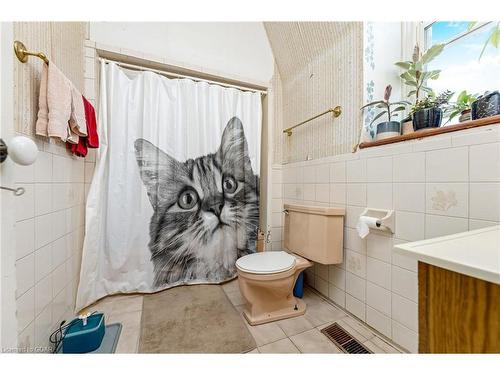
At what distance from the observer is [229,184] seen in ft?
5.96

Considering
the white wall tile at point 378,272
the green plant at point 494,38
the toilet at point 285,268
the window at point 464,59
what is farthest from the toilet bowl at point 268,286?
the green plant at point 494,38

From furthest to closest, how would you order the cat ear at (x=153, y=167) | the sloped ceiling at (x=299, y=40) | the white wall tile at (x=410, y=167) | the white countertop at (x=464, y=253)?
the cat ear at (x=153, y=167) → the sloped ceiling at (x=299, y=40) → the white wall tile at (x=410, y=167) → the white countertop at (x=464, y=253)

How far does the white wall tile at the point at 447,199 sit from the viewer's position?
2.71 ft

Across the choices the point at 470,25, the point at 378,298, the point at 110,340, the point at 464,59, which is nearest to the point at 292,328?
the point at 378,298

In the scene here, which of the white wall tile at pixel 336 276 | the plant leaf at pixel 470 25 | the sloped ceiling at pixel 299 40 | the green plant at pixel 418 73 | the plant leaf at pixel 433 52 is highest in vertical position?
the sloped ceiling at pixel 299 40

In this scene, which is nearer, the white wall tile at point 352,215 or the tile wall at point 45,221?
the tile wall at point 45,221

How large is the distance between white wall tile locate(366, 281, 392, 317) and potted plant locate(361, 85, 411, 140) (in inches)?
33.7

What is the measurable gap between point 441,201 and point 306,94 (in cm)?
120

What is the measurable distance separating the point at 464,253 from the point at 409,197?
2.16 ft

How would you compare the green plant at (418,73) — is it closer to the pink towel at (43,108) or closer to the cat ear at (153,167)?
the cat ear at (153,167)

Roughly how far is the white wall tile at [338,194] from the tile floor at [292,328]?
74cm

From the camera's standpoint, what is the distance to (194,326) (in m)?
1.22

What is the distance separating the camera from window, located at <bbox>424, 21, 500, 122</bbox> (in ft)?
3.20

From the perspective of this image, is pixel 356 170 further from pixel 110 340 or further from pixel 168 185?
pixel 110 340
